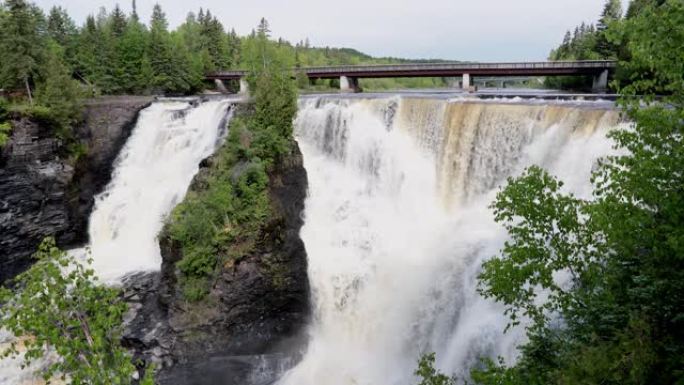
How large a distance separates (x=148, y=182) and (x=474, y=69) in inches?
1102

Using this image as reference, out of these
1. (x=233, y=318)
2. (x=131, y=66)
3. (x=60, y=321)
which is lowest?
(x=233, y=318)

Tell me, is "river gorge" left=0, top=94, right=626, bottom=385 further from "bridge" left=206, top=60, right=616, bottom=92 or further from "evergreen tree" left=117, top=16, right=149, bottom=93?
"evergreen tree" left=117, top=16, right=149, bottom=93

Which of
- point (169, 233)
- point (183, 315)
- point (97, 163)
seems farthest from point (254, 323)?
point (97, 163)

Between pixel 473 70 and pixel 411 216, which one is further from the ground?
pixel 473 70

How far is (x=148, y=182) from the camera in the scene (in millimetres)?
28859

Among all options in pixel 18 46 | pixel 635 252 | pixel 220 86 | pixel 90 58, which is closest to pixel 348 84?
pixel 220 86

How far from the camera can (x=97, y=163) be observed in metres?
30.0

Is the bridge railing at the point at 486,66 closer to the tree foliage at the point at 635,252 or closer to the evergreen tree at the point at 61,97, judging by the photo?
the evergreen tree at the point at 61,97

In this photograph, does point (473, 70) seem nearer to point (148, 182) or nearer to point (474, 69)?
point (474, 69)

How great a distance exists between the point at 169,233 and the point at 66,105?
13.8 metres

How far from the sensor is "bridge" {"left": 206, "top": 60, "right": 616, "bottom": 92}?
3702 cm

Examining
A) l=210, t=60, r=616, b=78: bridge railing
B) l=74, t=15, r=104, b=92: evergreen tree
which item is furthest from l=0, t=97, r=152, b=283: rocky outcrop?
l=210, t=60, r=616, b=78: bridge railing

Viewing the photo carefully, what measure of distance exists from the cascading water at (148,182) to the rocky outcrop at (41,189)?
0.92 m

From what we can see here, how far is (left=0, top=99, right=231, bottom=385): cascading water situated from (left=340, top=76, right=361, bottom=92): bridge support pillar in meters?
20.8
